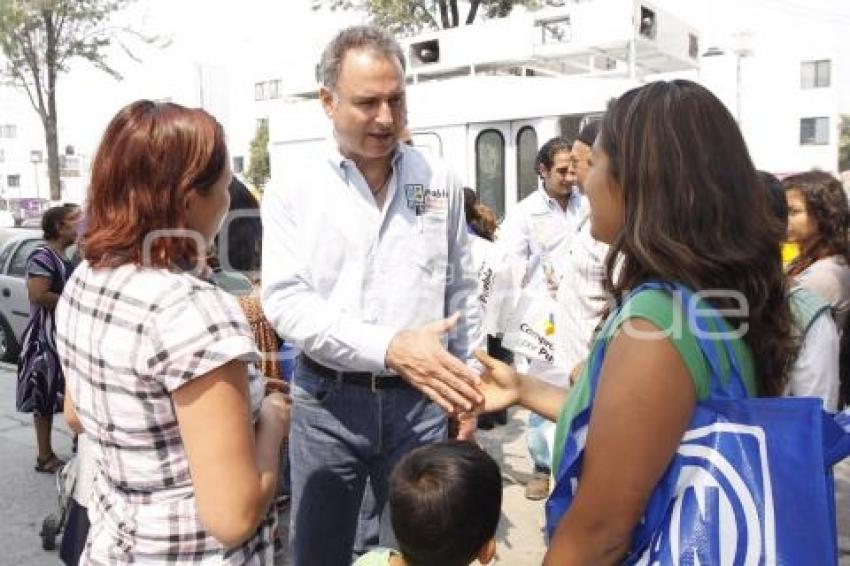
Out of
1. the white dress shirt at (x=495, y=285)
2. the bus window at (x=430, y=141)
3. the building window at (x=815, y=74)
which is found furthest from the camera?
the building window at (x=815, y=74)

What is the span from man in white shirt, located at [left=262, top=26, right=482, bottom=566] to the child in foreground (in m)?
0.45

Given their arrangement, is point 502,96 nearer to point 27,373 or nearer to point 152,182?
point 27,373

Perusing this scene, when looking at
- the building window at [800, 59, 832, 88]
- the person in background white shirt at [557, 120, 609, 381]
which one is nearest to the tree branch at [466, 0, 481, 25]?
the person in background white shirt at [557, 120, 609, 381]

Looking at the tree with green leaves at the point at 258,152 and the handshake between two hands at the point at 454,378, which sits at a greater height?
the tree with green leaves at the point at 258,152

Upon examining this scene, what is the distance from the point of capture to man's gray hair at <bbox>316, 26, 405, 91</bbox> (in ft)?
7.61

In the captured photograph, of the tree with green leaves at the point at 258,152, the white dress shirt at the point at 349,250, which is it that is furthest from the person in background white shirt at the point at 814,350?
the tree with green leaves at the point at 258,152

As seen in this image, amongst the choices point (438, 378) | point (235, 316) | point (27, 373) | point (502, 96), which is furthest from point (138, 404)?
point (502, 96)

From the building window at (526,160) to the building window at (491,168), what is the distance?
0.15 meters

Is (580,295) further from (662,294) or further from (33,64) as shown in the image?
(33,64)

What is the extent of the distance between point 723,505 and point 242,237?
127 inches

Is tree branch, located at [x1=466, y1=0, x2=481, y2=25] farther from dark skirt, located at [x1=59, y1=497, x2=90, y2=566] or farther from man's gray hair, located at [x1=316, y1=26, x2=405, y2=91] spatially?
dark skirt, located at [x1=59, y1=497, x2=90, y2=566]

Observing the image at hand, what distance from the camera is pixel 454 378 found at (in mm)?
1876

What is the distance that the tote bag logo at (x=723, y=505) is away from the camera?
129cm

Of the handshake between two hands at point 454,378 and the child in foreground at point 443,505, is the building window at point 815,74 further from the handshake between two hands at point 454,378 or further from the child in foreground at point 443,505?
the child in foreground at point 443,505
